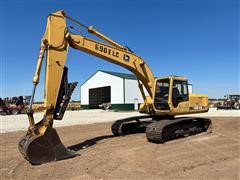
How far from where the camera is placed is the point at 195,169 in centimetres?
752

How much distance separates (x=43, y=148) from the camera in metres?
8.42

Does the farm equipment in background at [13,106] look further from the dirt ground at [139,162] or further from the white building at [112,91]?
the dirt ground at [139,162]

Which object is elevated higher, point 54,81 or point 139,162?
point 54,81

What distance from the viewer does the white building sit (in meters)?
46.7

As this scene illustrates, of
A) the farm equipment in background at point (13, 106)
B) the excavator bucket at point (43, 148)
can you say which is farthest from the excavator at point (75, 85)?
the farm equipment in background at point (13, 106)

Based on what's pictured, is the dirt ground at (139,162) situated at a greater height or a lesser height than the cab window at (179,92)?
lesser

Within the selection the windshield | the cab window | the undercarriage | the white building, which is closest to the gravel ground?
the undercarriage

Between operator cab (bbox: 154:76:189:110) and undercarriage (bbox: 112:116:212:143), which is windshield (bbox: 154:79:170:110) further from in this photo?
undercarriage (bbox: 112:116:212:143)

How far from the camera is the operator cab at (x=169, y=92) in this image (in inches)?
500

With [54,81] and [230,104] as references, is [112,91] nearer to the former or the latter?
[230,104]

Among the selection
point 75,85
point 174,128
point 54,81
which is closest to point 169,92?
point 174,128

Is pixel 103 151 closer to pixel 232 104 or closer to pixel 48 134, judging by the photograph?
pixel 48 134

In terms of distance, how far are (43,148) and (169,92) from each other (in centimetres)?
614

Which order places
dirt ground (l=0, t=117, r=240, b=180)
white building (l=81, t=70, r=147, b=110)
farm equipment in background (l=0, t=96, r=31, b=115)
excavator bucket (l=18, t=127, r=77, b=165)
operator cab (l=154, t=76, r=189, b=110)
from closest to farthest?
dirt ground (l=0, t=117, r=240, b=180) → excavator bucket (l=18, t=127, r=77, b=165) → operator cab (l=154, t=76, r=189, b=110) → farm equipment in background (l=0, t=96, r=31, b=115) → white building (l=81, t=70, r=147, b=110)
